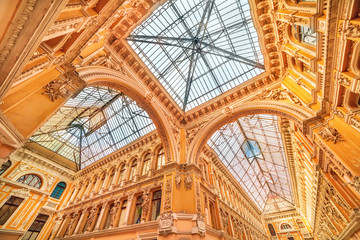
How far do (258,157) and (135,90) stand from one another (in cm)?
2226

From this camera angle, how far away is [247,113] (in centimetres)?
1062

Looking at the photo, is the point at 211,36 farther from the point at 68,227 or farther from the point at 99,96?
the point at 68,227

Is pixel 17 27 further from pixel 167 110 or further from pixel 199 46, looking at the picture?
pixel 199 46

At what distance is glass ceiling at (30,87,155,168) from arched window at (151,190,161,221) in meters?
6.44

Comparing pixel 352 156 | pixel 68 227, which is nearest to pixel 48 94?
pixel 352 156

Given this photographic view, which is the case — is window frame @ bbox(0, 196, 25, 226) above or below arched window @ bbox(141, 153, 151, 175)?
below

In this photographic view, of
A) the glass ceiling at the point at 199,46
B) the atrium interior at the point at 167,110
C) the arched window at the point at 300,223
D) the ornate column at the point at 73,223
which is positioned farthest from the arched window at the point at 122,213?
the arched window at the point at 300,223

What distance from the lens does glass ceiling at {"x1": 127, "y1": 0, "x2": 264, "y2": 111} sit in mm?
10055

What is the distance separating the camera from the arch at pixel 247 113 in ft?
26.0

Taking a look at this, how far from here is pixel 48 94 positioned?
15.2 feet

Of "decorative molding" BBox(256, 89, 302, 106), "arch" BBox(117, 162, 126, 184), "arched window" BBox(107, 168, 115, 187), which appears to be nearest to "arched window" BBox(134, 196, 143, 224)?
"arch" BBox(117, 162, 126, 184)

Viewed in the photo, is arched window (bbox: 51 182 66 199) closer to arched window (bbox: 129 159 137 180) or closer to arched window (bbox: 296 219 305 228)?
arched window (bbox: 129 159 137 180)

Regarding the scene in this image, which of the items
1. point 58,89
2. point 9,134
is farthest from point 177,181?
point 9,134

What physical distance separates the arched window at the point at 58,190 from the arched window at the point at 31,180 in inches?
67.9
